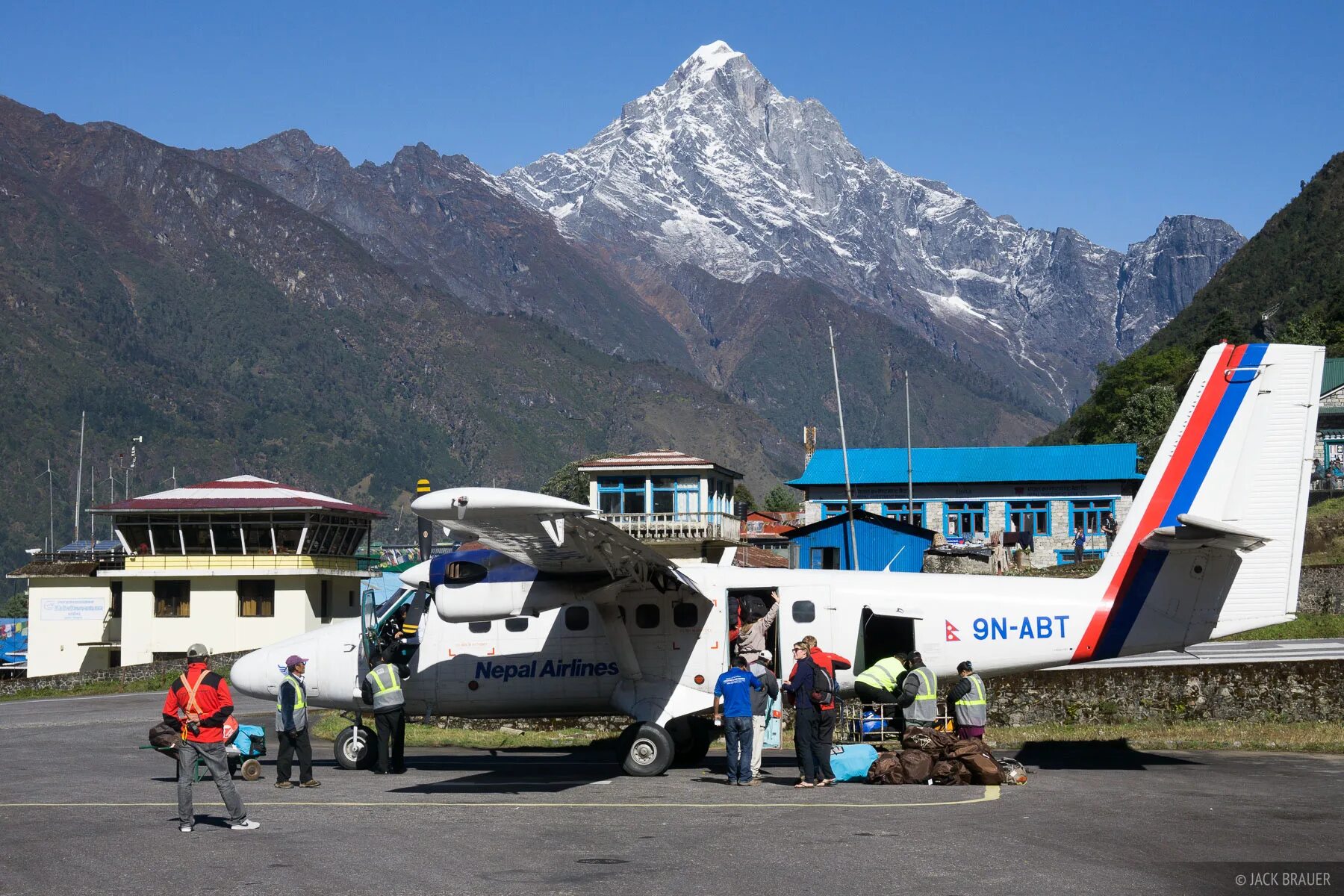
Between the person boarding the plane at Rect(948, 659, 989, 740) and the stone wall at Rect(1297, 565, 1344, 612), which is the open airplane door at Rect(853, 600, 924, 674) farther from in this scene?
the stone wall at Rect(1297, 565, 1344, 612)

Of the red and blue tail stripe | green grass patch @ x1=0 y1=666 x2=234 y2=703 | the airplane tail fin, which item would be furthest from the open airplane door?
green grass patch @ x1=0 y1=666 x2=234 y2=703


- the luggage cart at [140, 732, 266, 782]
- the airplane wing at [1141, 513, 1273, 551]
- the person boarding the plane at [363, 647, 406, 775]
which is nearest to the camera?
the airplane wing at [1141, 513, 1273, 551]

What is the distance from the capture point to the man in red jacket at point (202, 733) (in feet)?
52.5

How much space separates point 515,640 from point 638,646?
6.89 ft

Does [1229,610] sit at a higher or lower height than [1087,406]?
lower

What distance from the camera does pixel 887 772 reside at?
65.3 feet

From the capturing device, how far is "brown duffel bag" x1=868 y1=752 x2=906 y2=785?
19.9 metres

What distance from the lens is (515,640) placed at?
2300 cm

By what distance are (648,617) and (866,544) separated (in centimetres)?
3599

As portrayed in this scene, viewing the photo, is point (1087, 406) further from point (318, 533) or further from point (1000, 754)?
point (1000, 754)

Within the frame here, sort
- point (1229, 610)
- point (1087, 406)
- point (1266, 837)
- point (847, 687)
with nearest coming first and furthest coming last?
point (1266, 837) → point (1229, 610) → point (847, 687) → point (1087, 406)

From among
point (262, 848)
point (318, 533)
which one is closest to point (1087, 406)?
point (318, 533)

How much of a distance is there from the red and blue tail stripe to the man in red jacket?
12599mm

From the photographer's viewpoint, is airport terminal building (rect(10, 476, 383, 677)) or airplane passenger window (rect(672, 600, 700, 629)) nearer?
airplane passenger window (rect(672, 600, 700, 629))
